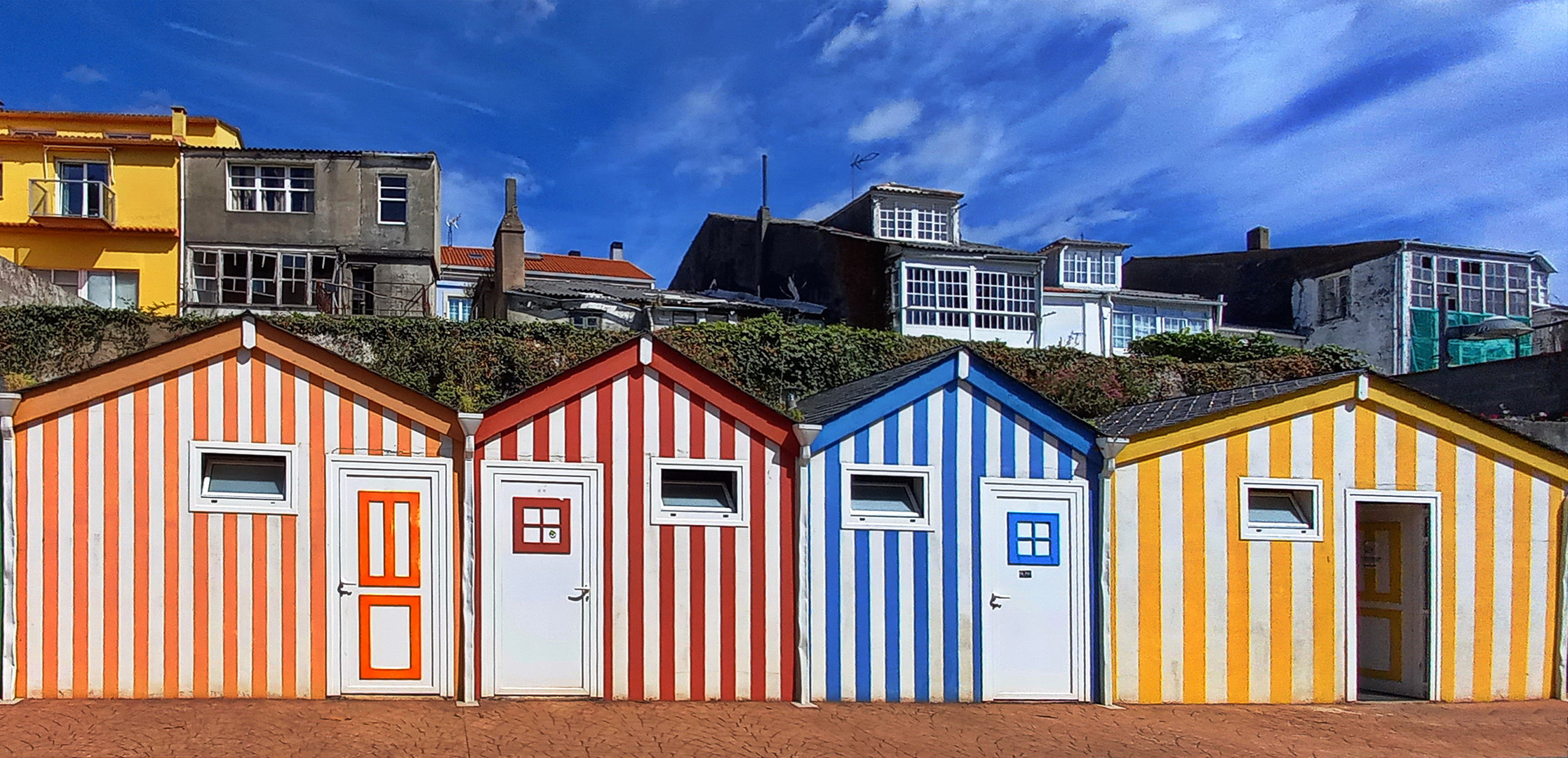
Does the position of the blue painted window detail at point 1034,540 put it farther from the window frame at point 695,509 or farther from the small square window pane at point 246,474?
the small square window pane at point 246,474

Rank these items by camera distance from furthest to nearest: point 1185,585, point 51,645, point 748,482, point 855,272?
point 855,272
point 1185,585
point 748,482
point 51,645

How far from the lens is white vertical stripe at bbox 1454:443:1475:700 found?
443 inches

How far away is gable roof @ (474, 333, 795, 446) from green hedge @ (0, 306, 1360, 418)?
7.27 meters

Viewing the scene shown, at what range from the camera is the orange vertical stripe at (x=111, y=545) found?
8.95 m

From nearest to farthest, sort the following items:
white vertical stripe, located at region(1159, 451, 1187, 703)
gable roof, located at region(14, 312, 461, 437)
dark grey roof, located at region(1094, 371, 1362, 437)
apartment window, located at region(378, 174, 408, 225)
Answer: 1. gable roof, located at region(14, 312, 461, 437)
2. white vertical stripe, located at region(1159, 451, 1187, 703)
3. dark grey roof, located at region(1094, 371, 1362, 437)
4. apartment window, located at region(378, 174, 408, 225)

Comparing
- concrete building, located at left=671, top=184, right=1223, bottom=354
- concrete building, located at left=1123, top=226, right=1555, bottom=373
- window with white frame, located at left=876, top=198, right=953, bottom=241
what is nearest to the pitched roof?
concrete building, located at left=671, top=184, right=1223, bottom=354

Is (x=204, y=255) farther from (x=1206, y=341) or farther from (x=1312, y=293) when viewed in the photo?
(x=1312, y=293)

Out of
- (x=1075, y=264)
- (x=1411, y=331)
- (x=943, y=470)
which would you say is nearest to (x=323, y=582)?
(x=943, y=470)

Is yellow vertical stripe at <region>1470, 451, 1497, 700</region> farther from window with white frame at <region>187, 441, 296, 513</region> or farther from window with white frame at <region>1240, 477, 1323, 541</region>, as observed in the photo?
window with white frame at <region>187, 441, 296, 513</region>

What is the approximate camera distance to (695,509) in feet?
32.6

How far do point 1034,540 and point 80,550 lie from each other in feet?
29.0

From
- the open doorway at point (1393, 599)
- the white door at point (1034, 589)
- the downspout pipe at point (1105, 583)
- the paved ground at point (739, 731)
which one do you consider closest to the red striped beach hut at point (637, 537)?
the paved ground at point (739, 731)

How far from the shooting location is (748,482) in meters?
10.0

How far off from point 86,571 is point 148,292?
21.3 meters
